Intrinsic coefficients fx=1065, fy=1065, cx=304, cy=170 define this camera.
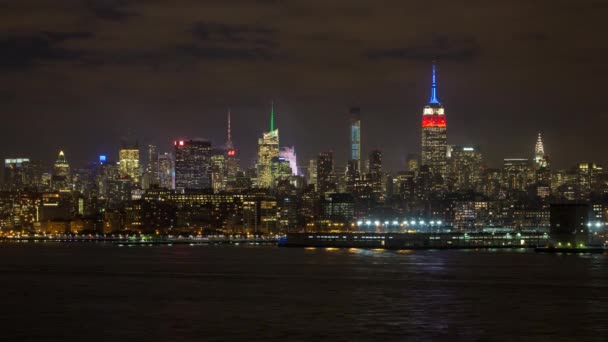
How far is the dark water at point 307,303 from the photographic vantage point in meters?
47.0

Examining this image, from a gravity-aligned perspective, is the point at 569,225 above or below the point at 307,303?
above

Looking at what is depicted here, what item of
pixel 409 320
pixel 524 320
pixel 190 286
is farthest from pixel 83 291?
pixel 524 320

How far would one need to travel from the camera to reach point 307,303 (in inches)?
2365

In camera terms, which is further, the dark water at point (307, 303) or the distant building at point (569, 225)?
the distant building at point (569, 225)

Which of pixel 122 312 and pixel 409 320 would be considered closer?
pixel 409 320

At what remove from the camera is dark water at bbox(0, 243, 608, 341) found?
47.0 m

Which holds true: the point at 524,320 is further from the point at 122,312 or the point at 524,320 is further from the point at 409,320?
the point at 122,312

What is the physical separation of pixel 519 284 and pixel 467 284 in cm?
366

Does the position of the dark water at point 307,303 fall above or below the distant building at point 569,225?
below

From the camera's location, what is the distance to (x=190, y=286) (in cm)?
7325

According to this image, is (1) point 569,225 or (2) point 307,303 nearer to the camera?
(2) point 307,303

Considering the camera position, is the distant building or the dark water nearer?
the dark water

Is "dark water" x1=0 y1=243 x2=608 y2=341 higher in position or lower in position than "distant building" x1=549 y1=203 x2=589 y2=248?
lower

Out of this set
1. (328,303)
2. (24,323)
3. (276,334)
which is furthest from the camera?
(328,303)
